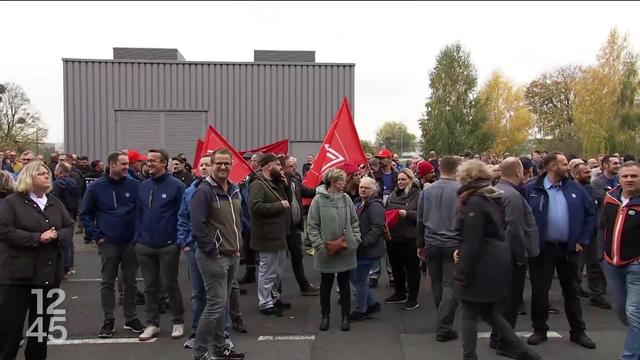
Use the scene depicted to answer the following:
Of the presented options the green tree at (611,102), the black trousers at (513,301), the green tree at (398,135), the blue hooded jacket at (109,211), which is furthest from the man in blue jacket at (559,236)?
the green tree at (398,135)

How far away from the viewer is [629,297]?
4750 millimetres

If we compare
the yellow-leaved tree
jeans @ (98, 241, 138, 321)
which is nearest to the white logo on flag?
jeans @ (98, 241, 138, 321)

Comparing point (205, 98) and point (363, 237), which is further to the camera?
point (205, 98)

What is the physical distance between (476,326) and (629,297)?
1.35m

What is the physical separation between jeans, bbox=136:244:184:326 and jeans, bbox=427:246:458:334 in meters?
2.87

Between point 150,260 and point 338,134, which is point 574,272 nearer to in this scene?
point 338,134

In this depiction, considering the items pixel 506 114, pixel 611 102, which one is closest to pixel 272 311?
pixel 611 102

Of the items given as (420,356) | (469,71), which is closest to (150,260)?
(420,356)

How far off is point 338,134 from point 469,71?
209ft

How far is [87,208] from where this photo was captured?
6156 millimetres

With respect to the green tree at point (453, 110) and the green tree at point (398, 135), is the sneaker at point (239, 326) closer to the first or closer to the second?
the green tree at point (453, 110)

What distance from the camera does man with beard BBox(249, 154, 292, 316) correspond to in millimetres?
6570

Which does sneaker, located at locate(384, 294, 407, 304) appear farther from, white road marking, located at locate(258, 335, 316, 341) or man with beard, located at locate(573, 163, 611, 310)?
man with beard, located at locate(573, 163, 611, 310)

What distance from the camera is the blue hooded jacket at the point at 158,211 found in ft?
19.5
